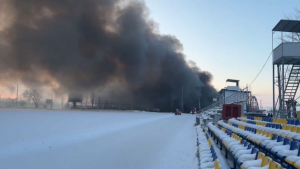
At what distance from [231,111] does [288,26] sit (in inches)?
226

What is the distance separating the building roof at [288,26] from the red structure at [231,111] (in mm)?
5027

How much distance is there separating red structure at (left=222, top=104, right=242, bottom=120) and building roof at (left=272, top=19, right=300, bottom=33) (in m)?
5.03

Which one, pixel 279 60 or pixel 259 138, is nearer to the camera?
pixel 259 138

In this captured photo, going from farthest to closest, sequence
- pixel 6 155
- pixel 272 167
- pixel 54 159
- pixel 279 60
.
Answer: pixel 279 60
pixel 6 155
pixel 54 159
pixel 272 167

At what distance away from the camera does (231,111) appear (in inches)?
624

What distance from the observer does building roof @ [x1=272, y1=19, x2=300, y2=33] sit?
12812 mm

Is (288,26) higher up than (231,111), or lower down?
higher up

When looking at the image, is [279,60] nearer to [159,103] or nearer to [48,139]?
[48,139]

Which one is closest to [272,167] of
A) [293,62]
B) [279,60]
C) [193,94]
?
[279,60]

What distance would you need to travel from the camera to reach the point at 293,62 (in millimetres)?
14102

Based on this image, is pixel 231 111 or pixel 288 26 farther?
pixel 231 111

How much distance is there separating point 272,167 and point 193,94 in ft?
176

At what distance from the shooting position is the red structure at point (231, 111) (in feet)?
51.8

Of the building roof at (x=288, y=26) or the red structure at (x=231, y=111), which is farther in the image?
the red structure at (x=231, y=111)
